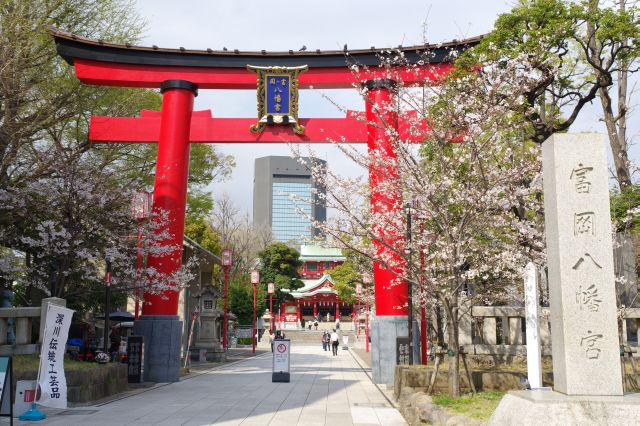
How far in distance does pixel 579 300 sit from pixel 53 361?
9.01 m

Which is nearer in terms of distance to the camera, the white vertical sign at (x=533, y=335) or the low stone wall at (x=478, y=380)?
the white vertical sign at (x=533, y=335)

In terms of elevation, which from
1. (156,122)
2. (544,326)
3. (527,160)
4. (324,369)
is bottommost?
(324,369)

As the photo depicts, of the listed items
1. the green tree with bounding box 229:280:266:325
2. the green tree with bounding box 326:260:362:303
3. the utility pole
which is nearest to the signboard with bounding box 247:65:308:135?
the utility pole

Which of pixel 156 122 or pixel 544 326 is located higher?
pixel 156 122

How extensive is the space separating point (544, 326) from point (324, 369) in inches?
490

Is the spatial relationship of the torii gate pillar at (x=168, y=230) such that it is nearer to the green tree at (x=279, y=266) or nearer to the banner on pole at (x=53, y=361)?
the banner on pole at (x=53, y=361)

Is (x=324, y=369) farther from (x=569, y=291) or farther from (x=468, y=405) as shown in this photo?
(x=569, y=291)

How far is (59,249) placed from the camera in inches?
591

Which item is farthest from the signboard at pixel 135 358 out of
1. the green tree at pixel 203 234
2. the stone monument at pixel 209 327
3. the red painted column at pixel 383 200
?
the green tree at pixel 203 234

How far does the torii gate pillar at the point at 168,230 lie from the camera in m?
16.7

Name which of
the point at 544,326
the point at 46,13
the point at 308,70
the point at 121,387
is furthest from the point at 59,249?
the point at 544,326

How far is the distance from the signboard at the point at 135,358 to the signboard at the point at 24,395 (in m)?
5.48

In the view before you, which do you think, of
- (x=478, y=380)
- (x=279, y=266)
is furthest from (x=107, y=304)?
(x=279, y=266)

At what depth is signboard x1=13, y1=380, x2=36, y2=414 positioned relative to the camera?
10242 mm
